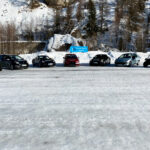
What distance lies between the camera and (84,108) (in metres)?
5.67

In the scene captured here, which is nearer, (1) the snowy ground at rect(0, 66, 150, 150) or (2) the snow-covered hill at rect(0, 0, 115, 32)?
(1) the snowy ground at rect(0, 66, 150, 150)

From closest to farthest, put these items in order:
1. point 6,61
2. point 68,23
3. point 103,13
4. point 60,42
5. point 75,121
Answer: point 75,121 < point 6,61 < point 60,42 < point 68,23 < point 103,13

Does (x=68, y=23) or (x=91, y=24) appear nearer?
(x=91, y=24)

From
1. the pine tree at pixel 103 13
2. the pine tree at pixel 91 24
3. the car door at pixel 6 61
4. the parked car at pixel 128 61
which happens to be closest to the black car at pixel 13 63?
the car door at pixel 6 61

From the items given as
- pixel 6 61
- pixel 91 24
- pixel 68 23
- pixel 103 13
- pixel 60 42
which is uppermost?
pixel 103 13

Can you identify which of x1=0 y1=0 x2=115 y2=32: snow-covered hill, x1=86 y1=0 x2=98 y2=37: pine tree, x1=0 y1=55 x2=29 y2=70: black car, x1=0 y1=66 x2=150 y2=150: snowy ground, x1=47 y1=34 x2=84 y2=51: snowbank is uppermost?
x1=0 y1=0 x2=115 y2=32: snow-covered hill

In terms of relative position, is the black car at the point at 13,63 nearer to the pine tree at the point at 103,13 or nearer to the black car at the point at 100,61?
the black car at the point at 100,61

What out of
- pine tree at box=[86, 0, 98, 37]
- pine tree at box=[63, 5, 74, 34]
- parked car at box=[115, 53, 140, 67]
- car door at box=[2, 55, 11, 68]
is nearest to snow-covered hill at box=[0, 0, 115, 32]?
pine tree at box=[63, 5, 74, 34]

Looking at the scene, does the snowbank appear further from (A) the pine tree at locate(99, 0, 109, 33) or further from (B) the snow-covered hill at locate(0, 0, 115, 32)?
(B) the snow-covered hill at locate(0, 0, 115, 32)

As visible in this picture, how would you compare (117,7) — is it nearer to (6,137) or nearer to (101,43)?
(101,43)

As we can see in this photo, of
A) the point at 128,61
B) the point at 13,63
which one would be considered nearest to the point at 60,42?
the point at 128,61

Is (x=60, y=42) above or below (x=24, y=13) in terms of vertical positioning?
below

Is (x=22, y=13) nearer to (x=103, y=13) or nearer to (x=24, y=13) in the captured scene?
(x=24, y=13)

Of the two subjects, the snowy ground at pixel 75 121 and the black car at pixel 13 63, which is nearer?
the snowy ground at pixel 75 121
